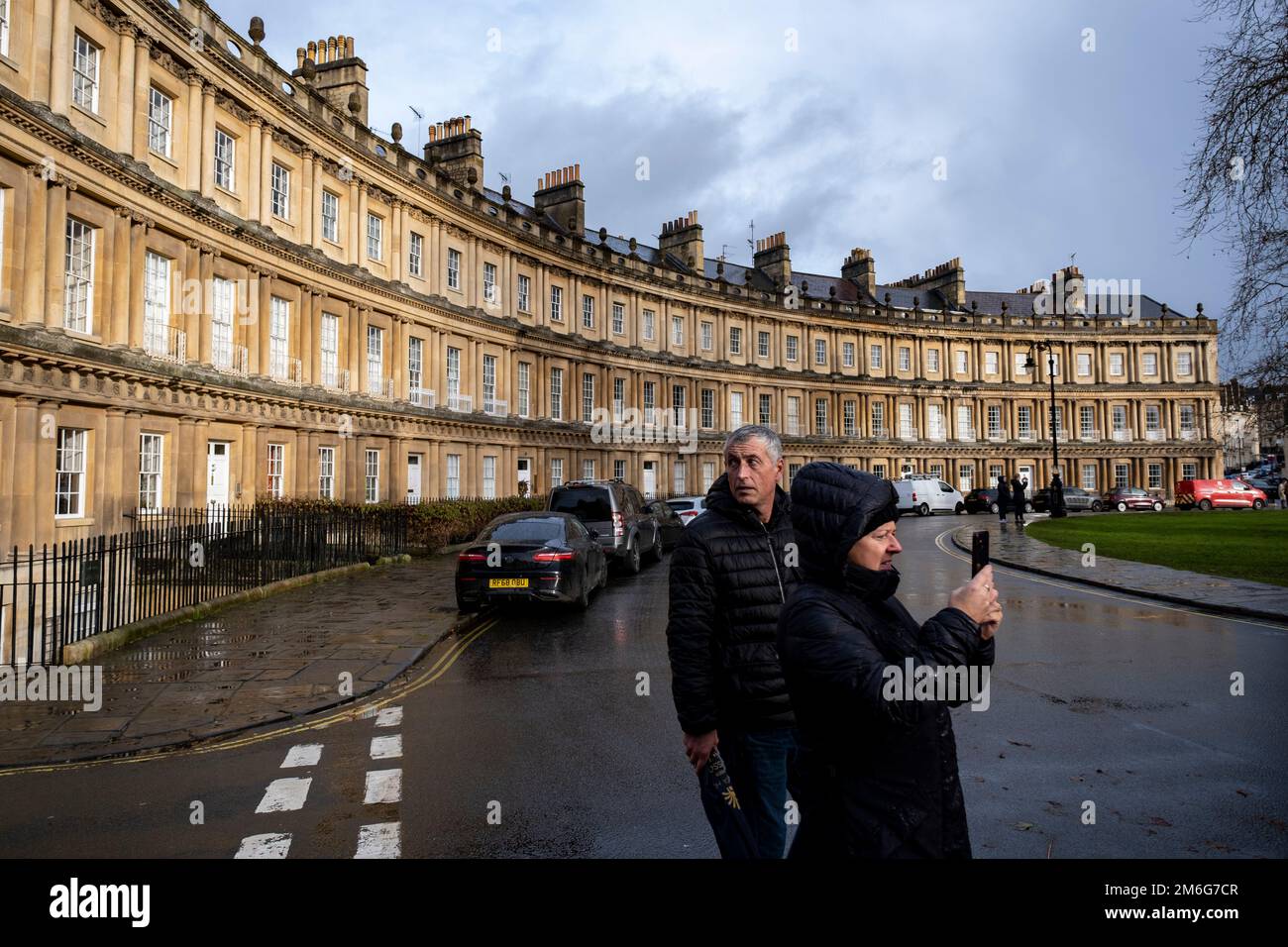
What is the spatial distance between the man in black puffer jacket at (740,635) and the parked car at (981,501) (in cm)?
4969

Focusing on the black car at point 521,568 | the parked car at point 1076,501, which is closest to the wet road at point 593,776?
the black car at point 521,568

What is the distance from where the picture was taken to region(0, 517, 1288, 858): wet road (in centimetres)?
453

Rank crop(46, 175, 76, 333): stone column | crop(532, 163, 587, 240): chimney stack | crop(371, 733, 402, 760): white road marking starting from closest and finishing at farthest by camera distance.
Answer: crop(371, 733, 402, 760): white road marking < crop(46, 175, 76, 333): stone column < crop(532, 163, 587, 240): chimney stack

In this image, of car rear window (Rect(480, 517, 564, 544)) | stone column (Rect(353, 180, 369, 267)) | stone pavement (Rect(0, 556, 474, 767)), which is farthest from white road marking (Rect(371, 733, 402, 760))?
stone column (Rect(353, 180, 369, 267))

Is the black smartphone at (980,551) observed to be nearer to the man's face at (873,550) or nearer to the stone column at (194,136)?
the man's face at (873,550)

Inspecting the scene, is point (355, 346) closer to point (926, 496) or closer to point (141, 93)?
point (141, 93)

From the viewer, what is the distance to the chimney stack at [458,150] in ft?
119

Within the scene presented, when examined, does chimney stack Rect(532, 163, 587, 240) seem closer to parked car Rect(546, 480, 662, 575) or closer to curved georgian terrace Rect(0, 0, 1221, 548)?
curved georgian terrace Rect(0, 0, 1221, 548)

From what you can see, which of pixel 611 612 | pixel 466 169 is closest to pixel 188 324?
pixel 611 612

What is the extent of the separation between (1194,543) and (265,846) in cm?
2605

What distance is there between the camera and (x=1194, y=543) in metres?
23.7

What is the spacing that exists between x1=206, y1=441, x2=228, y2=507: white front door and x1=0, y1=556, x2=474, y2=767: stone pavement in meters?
8.88

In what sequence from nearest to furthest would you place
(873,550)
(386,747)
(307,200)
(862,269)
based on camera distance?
(873,550), (386,747), (307,200), (862,269)

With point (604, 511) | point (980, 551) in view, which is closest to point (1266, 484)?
A: point (604, 511)
